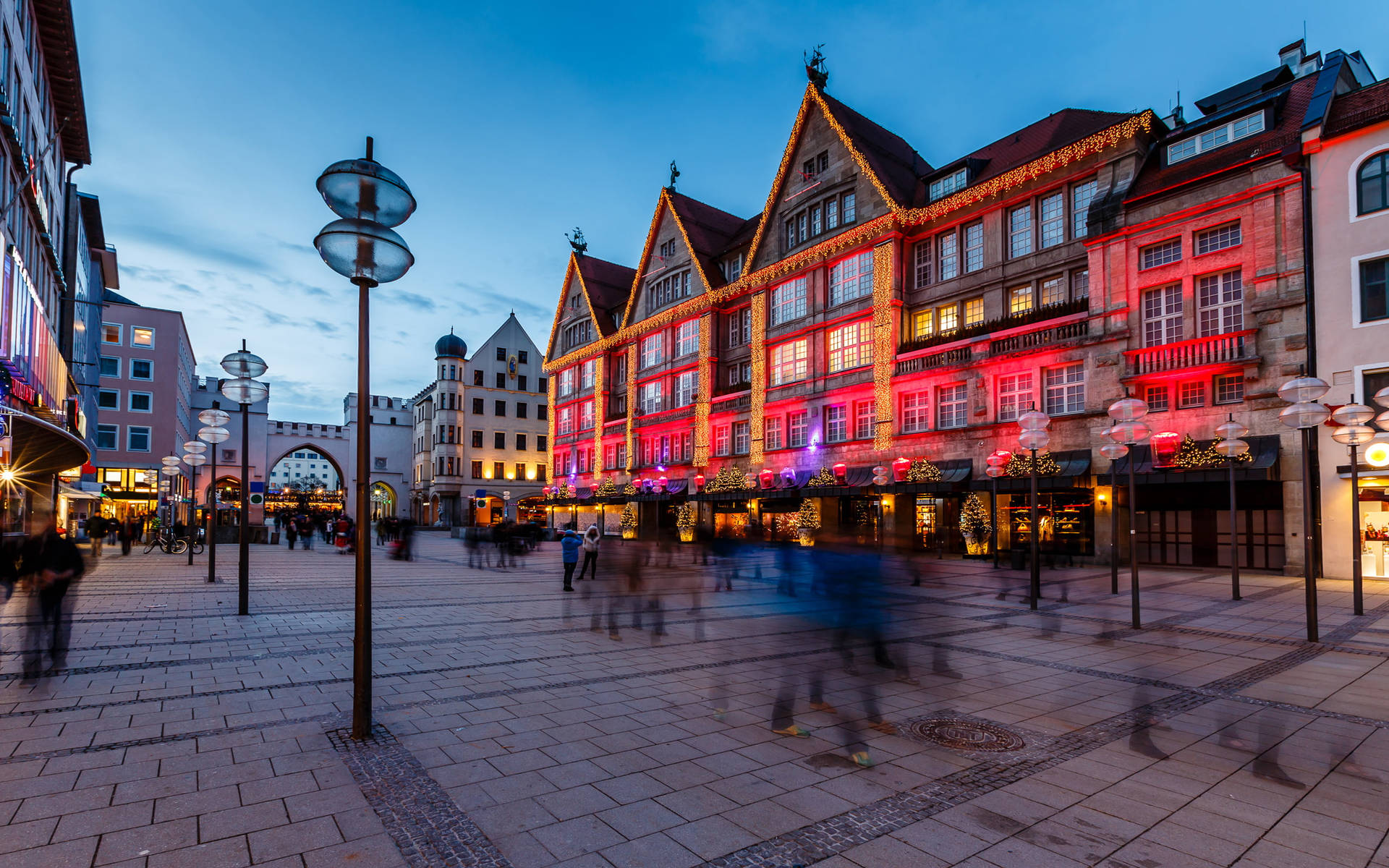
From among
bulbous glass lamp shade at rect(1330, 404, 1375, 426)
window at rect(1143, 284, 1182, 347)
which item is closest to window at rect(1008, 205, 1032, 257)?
window at rect(1143, 284, 1182, 347)

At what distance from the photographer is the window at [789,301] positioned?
4072 cm

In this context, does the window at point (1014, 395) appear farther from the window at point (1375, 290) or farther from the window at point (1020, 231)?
the window at point (1375, 290)

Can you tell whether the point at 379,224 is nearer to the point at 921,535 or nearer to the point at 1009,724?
the point at 1009,724

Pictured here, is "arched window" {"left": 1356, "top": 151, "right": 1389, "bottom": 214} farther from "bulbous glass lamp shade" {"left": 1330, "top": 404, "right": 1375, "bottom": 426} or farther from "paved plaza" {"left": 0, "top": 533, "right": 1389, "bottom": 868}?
"paved plaza" {"left": 0, "top": 533, "right": 1389, "bottom": 868}

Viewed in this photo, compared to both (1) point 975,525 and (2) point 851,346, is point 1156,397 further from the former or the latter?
(2) point 851,346

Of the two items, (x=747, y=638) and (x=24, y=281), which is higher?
(x=24, y=281)

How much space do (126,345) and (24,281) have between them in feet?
146

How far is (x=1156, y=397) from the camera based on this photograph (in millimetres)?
26453

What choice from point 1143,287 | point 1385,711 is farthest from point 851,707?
point 1143,287

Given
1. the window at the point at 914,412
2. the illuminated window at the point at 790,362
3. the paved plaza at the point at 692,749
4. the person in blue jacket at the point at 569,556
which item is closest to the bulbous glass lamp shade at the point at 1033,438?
the paved plaza at the point at 692,749

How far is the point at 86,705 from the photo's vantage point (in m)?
7.39

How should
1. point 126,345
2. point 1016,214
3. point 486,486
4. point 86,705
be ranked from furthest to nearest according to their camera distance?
point 486,486, point 126,345, point 1016,214, point 86,705

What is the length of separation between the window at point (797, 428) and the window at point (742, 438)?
114 inches

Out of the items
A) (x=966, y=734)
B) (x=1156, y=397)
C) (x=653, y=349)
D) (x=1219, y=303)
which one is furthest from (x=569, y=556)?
(x=653, y=349)
